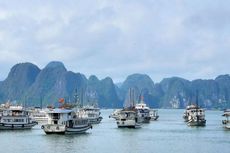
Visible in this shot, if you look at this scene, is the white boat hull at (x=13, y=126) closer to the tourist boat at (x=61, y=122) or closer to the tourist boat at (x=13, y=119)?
the tourist boat at (x=13, y=119)

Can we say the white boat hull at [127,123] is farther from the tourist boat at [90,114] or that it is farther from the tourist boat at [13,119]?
the tourist boat at [90,114]

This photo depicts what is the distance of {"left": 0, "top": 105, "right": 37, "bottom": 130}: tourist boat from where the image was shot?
10419cm

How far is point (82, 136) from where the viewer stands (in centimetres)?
8950

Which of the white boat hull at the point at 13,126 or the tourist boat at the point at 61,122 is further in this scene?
the white boat hull at the point at 13,126

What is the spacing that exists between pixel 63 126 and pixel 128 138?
1144 centimetres

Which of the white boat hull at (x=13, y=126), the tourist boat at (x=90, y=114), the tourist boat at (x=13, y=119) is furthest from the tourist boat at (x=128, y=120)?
Answer: the tourist boat at (x=90, y=114)

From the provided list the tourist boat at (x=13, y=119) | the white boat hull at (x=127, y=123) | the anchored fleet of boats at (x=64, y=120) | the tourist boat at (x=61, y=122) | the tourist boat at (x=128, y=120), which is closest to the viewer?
the tourist boat at (x=61, y=122)

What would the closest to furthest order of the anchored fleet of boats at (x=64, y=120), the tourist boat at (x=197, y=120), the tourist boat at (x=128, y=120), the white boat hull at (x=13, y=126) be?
the anchored fleet of boats at (x=64, y=120) → the white boat hull at (x=13, y=126) → the tourist boat at (x=128, y=120) → the tourist boat at (x=197, y=120)

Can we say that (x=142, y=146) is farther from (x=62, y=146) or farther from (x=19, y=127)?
(x=19, y=127)

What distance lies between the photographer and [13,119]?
345ft

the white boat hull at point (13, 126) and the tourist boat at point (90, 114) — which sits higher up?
the tourist boat at point (90, 114)

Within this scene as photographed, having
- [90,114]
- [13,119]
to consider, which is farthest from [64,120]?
[90,114]

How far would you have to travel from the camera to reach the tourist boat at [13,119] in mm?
104188

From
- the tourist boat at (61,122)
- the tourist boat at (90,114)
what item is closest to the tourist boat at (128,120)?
the tourist boat at (61,122)
